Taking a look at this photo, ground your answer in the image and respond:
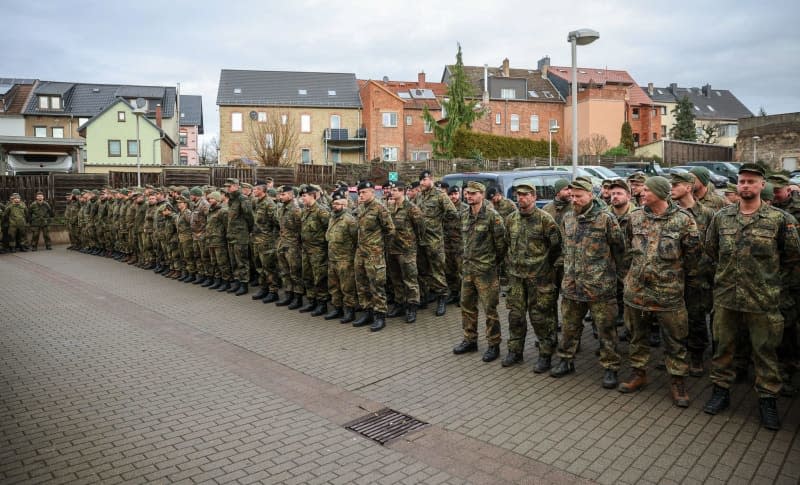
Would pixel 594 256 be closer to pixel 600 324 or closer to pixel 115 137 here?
pixel 600 324

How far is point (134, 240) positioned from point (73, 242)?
21.6 ft

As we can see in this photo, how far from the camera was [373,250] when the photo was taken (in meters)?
8.71

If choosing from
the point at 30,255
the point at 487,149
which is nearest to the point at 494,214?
the point at 30,255

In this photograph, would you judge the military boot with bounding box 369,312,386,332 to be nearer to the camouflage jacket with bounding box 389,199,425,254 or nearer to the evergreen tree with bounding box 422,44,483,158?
the camouflage jacket with bounding box 389,199,425,254

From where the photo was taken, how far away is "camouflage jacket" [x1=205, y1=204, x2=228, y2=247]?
11.8m

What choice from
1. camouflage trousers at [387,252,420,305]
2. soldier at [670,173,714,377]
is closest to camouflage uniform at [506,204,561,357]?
soldier at [670,173,714,377]

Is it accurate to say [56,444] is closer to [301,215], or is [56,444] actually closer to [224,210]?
[301,215]

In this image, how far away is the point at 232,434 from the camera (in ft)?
17.1

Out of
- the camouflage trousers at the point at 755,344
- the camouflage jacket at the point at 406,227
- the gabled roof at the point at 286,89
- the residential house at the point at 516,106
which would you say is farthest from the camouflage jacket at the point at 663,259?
the residential house at the point at 516,106

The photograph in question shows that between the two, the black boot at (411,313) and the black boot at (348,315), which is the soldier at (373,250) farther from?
the black boot at (411,313)

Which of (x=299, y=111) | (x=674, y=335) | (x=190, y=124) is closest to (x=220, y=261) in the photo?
(x=674, y=335)

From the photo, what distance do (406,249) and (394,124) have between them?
45.6 m

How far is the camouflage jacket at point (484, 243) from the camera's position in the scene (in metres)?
7.07

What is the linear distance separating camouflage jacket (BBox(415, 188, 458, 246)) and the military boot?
1.44 meters
